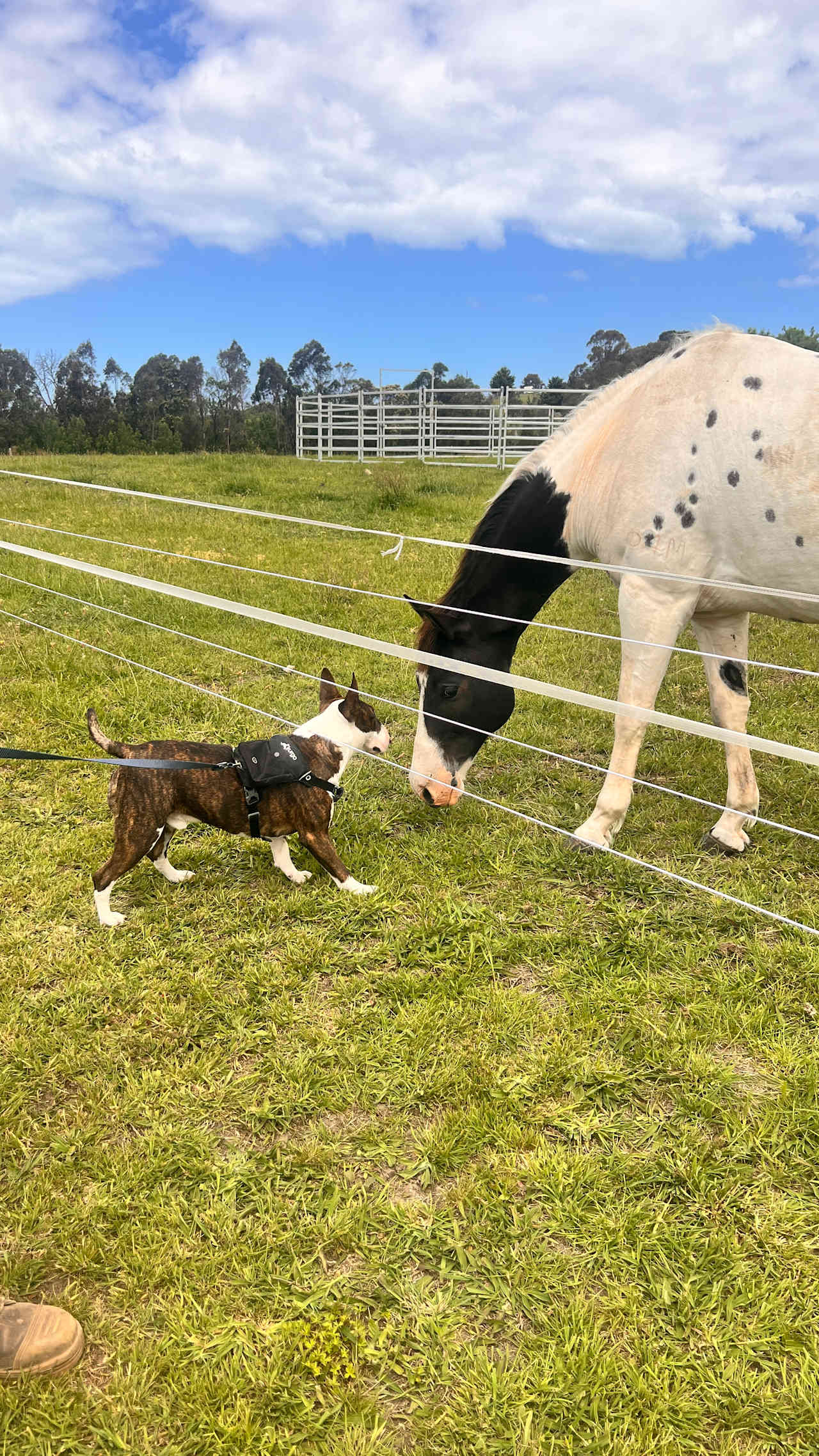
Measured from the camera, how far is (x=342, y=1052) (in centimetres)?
278

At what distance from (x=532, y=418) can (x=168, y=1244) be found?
26.6 metres

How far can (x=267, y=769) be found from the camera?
134 inches

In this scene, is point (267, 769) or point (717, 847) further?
point (717, 847)

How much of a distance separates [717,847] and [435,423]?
24.8 metres

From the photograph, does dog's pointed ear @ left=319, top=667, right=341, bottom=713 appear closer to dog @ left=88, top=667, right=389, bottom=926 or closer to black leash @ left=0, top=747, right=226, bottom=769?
dog @ left=88, top=667, right=389, bottom=926

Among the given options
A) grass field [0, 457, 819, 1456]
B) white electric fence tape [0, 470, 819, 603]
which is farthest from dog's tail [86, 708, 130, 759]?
white electric fence tape [0, 470, 819, 603]

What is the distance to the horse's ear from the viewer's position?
4.08 m

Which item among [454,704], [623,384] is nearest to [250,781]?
[454,704]

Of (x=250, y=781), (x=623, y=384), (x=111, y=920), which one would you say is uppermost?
(x=623, y=384)

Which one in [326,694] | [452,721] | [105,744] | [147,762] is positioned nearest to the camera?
[147,762]

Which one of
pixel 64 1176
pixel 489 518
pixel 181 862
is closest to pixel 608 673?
pixel 489 518

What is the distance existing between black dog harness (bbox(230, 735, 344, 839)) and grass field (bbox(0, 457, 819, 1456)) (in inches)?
20.9

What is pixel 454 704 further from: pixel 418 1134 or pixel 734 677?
pixel 418 1134

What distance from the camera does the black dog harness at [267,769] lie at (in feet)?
11.2
